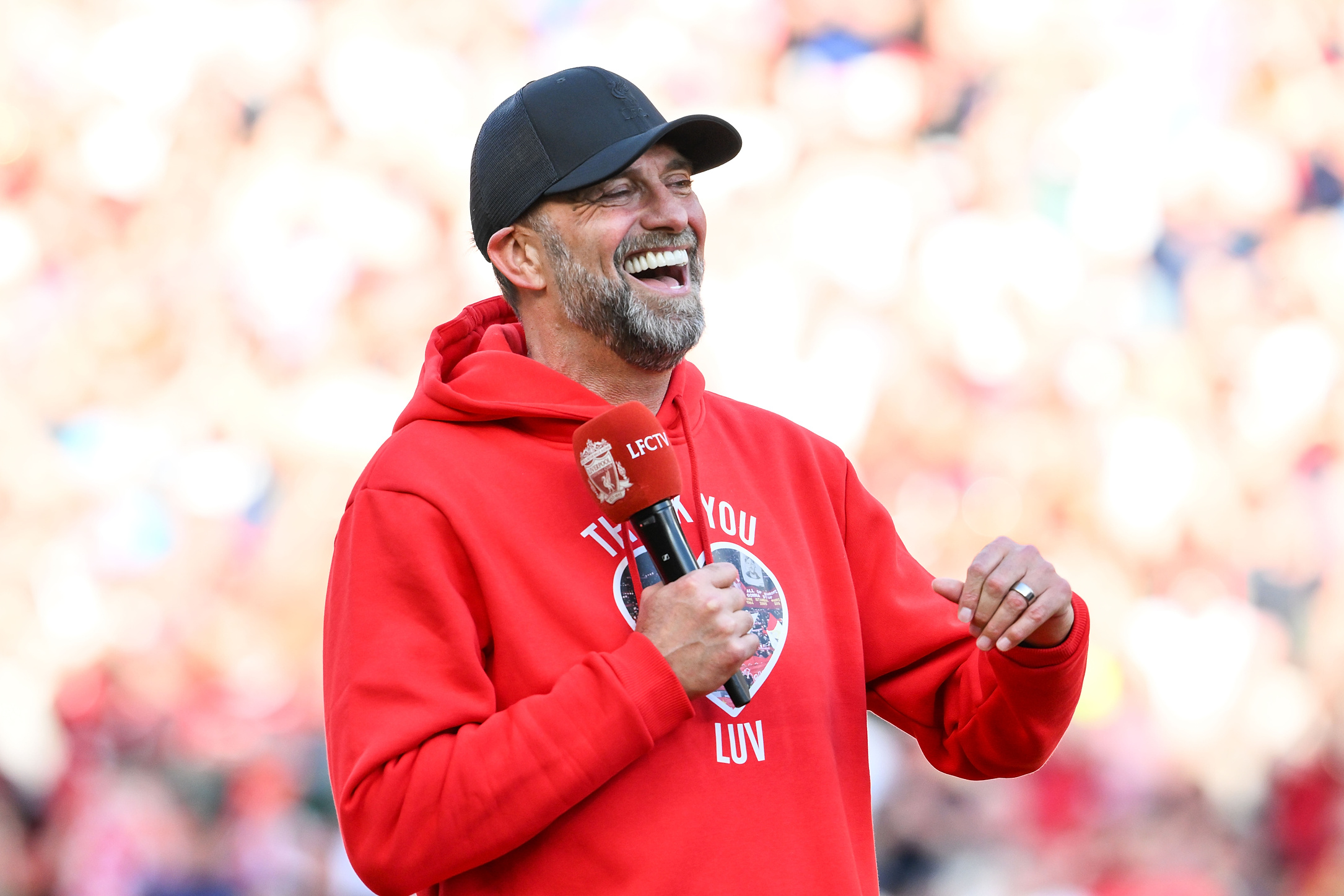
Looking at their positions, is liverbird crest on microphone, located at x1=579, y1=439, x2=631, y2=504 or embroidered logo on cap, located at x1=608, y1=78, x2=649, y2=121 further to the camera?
embroidered logo on cap, located at x1=608, y1=78, x2=649, y2=121

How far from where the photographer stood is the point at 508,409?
4.20 ft

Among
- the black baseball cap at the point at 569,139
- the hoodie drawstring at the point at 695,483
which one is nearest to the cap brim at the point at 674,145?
the black baseball cap at the point at 569,139

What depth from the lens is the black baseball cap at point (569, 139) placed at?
1349mm

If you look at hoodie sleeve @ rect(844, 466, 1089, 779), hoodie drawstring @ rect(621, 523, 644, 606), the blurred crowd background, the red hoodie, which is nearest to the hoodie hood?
the red hoodie

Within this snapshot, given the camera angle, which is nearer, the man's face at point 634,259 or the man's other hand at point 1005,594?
the man's other hand at point 1005,594

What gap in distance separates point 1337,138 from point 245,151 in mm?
2398

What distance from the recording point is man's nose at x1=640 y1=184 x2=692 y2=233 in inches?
53.4

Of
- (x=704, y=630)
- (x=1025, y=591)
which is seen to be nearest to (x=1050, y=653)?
(x=1025, y=591)

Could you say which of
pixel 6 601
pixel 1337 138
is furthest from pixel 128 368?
pixel 1337 138

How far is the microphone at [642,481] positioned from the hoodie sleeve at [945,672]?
0.28 m

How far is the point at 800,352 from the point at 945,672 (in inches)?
58.6

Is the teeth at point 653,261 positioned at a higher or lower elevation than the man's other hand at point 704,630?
A: higher

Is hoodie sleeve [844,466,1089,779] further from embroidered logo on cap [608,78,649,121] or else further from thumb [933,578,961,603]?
embroidered logo on cap [608,78,649,121]

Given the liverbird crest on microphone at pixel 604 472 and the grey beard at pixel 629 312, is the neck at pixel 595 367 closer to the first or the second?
the grey beard at pixel 629 312
